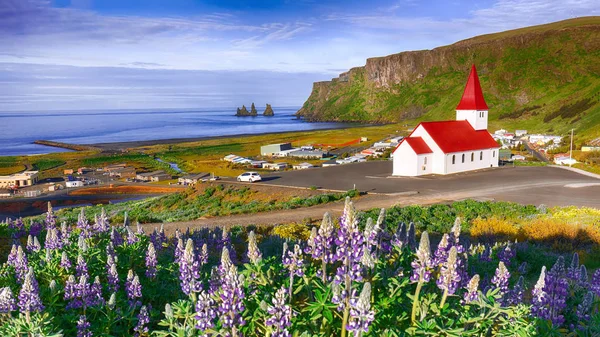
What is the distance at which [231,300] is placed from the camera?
3713mm

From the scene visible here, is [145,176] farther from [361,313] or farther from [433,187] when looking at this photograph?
[361,313]

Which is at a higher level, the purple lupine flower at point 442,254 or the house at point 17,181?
the purple lupine flower at point 442,254

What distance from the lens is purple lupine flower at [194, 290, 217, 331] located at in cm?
384

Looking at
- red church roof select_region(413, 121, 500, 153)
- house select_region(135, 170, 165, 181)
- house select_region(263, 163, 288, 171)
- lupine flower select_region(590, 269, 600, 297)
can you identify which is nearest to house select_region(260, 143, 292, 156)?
house select_region(263, 163, 288, 171)

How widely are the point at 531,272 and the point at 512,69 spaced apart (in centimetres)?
19089

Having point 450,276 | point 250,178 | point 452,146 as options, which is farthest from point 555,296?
point 452,146

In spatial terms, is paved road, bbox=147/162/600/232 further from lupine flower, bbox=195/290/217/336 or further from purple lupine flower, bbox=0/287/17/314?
lupine flower, bbox=195/290/217/336

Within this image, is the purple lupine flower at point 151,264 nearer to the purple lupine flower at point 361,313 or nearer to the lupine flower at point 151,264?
the lupine flower at point 151,264

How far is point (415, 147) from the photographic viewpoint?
3619 cm

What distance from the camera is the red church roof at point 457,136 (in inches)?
1459

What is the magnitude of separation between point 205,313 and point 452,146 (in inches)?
1416

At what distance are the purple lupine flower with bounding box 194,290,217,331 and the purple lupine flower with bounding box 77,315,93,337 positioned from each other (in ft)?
5.00

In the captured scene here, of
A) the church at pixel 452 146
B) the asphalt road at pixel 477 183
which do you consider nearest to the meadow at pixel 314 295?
the asphalt road at pixel 477 183

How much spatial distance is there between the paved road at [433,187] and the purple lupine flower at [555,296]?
1552 centimetres
